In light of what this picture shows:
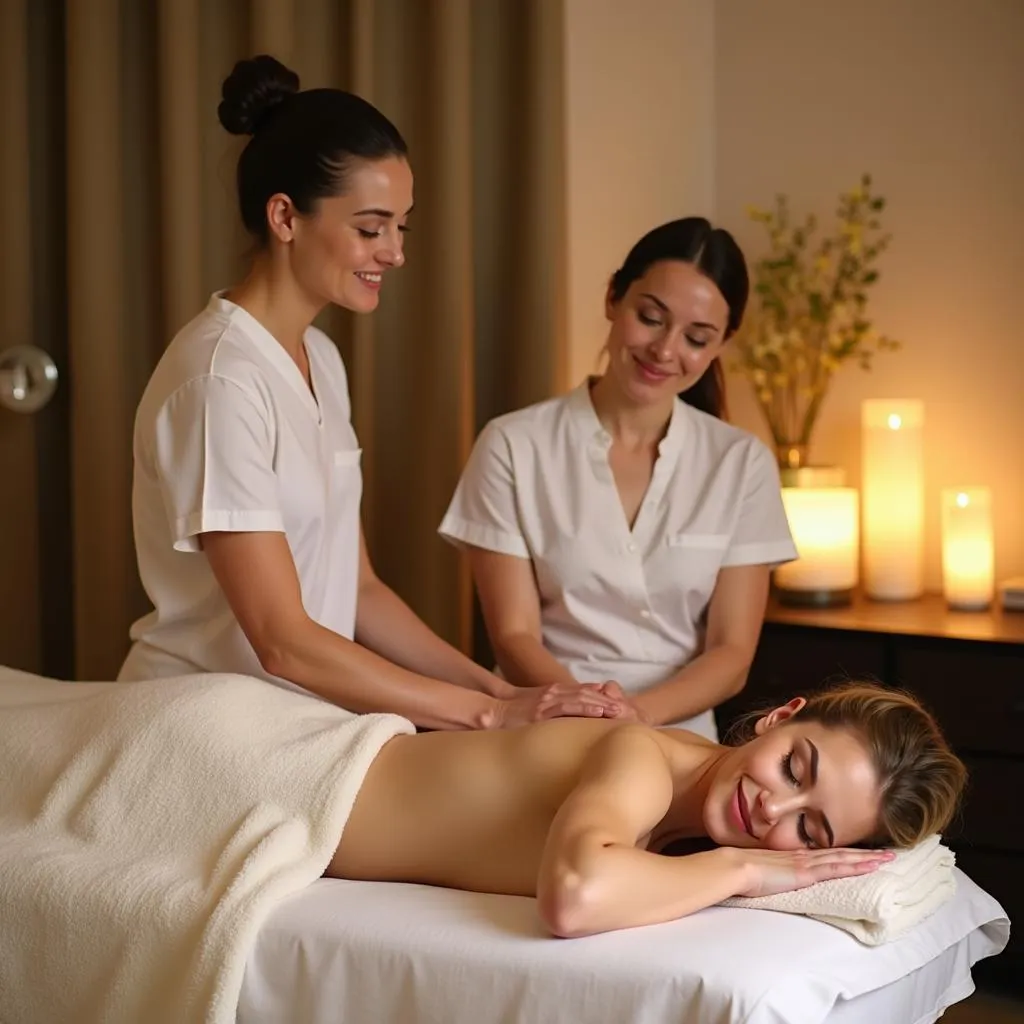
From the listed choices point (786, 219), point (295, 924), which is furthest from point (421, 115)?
point (295, 924)

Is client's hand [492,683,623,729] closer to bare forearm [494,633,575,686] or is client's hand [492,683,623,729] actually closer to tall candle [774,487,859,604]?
bare forearm [494,633,575,686]

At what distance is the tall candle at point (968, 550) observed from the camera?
10.8 feet

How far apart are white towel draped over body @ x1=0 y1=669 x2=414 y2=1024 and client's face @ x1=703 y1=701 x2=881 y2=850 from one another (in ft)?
1.54

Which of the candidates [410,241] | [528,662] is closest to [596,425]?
[528,662]

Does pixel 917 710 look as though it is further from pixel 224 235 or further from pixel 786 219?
pixel 786 219

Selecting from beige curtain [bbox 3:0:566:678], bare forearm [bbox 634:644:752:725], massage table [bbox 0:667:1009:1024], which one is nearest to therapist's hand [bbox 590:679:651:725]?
bare forearm [bbox 634:644:752:725]

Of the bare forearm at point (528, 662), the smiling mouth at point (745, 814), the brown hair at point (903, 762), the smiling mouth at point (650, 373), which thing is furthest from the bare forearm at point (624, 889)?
the smiling mouth at point (650, 373)

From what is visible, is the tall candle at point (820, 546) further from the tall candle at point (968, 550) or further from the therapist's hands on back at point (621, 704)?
the therapist's hands on back at point (621, 704)

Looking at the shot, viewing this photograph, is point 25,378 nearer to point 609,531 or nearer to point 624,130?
point 609,531

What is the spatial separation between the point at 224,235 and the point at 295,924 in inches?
64.7

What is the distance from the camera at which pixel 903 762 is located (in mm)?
1912

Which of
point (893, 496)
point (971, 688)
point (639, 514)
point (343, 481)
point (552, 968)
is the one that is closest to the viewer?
point (552, 968)

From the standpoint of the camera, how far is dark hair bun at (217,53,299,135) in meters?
2.41

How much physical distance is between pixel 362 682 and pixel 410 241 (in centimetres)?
119
